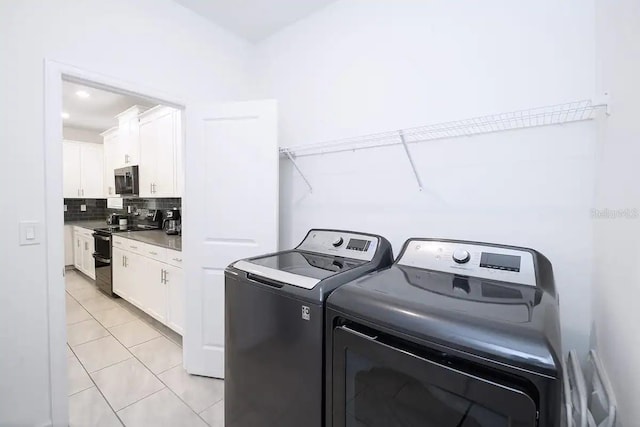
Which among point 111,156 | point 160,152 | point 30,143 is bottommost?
point 30,143

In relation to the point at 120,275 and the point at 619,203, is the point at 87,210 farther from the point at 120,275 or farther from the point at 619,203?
the point at 619,203

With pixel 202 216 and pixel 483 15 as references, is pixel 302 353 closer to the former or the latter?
pixel 202 216

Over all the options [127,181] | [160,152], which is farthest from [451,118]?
[127,181]

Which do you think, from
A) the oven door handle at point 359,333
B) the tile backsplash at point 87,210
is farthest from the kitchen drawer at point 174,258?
the tile backsplash at point 87,210

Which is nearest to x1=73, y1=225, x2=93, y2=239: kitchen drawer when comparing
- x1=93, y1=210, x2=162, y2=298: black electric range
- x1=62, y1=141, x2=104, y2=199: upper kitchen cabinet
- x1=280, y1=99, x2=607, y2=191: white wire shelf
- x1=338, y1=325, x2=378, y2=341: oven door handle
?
x1=93, y1=210, x2=162, y2=298: black electric range

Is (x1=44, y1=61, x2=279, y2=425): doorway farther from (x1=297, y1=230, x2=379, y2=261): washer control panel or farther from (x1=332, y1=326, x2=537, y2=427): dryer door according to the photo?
(x1=332, y1=326, x2=537, y2=427): dryer door

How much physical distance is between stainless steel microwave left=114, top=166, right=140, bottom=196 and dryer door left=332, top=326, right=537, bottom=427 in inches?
146

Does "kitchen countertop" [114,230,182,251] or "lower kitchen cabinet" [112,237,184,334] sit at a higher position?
"kitchen countertop" [114,230,182,251]

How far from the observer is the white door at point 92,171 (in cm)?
484

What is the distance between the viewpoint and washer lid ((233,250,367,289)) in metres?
1.11

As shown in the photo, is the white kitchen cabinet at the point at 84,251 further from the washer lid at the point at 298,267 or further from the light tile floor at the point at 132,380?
the washer lid at the point at 298,267

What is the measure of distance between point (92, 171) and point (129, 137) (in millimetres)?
1964

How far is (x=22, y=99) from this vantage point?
133cm

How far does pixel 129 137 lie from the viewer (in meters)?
3.69
